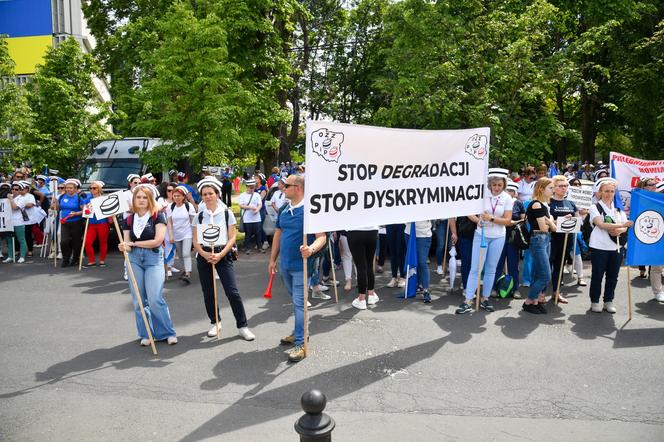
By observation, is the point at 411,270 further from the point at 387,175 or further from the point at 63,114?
the point at 63,114

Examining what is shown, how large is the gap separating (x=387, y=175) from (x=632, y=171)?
6.44 m

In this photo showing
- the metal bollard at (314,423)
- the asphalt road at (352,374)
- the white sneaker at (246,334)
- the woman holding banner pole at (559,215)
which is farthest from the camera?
the woman holding banner pole at (559,215)

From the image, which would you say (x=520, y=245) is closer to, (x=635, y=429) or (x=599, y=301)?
(x=599, y=301)

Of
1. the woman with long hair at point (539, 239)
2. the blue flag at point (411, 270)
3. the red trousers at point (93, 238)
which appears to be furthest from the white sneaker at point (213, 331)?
the red trousers at point (93, 238)

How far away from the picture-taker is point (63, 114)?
1634 cm

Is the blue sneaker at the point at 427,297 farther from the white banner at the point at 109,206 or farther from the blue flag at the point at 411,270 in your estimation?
the white banner at the point at 109,206

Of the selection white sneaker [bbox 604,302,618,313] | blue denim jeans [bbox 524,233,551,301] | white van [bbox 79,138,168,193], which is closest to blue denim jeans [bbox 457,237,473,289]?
blue denim jeans [bbox 524,233,551,301]

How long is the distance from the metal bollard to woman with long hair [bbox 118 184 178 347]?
380cm

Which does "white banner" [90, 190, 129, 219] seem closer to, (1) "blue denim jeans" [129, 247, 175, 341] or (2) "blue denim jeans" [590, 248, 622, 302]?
(1) "blue denim jeans" [129, 247, 175, 341]

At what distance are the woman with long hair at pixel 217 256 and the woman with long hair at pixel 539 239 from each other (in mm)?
4091

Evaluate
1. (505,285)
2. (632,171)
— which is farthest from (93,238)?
(632,171)

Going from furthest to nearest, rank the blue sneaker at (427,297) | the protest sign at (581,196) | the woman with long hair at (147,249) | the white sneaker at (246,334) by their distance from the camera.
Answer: the blue sneaker at (427,297), the protest sign at (581,196), the white sneaker at (246,334), the woman with long hair at (147,249)

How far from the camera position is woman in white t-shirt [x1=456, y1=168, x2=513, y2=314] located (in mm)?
7277

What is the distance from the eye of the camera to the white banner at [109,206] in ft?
22.3
